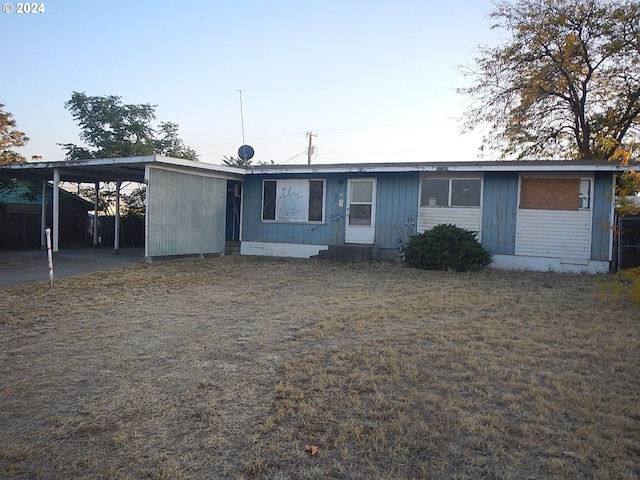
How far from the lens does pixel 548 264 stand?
12234mm

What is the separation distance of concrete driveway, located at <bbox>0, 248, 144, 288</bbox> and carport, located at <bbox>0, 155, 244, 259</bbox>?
71 cm

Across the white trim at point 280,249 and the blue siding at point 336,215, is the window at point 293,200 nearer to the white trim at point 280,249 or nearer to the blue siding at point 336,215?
the blue siding at point 336,215

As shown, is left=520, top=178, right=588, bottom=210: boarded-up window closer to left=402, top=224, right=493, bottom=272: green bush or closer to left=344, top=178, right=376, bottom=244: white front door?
left=402, top=224, right=493, bottom=272: green bush

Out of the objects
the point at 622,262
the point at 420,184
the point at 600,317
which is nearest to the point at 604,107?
the point at 622,262

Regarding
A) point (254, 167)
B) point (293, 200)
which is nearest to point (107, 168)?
point (254, 167)

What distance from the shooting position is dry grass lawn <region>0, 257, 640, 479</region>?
2.86 meters

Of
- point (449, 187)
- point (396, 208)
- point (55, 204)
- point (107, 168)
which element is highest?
point (107, 168)

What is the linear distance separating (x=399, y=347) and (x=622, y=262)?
995 centimetres

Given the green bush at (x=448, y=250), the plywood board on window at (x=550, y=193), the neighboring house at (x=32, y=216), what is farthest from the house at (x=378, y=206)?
the neighboring house at (x=32, y=216)

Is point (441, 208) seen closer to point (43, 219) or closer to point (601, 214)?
point (601, 214)

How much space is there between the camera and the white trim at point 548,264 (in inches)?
468

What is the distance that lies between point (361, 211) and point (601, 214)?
6014 millimetres

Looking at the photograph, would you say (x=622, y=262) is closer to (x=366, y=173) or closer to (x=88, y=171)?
(x=366, y=173)

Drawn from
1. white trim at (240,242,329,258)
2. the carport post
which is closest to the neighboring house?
the carport post
